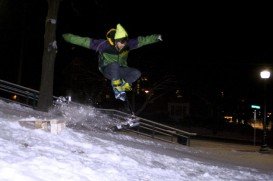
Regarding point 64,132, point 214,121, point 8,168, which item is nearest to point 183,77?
point 214,121

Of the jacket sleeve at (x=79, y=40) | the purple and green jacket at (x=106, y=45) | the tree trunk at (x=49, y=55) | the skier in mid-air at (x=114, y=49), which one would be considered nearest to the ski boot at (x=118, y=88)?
the skier in mid-air at (x=114, y=49)

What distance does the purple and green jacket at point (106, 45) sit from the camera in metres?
11.1

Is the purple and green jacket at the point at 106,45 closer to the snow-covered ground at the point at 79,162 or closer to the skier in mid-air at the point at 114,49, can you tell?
the skier in mid-air at the point at 114,49

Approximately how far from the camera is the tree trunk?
18250mm

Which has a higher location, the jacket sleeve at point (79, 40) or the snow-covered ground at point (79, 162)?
the jacket sleeve at point (79, 40)

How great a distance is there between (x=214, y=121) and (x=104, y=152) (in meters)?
38.5

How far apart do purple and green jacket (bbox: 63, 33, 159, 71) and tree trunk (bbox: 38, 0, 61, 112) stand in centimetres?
660

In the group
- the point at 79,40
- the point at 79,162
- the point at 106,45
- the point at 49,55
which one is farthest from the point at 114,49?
the point at 49,55

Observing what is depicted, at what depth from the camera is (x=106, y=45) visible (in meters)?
11.2

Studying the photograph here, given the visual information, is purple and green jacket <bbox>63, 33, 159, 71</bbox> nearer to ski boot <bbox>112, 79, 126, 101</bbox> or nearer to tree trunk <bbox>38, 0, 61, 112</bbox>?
ski boot <bbox>112, 79, 126, 101</bbox>

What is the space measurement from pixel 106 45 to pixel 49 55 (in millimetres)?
7946

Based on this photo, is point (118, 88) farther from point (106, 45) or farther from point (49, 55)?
point (49, 55)

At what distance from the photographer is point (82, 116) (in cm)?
2039

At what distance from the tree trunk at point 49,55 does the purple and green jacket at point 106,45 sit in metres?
6.60
